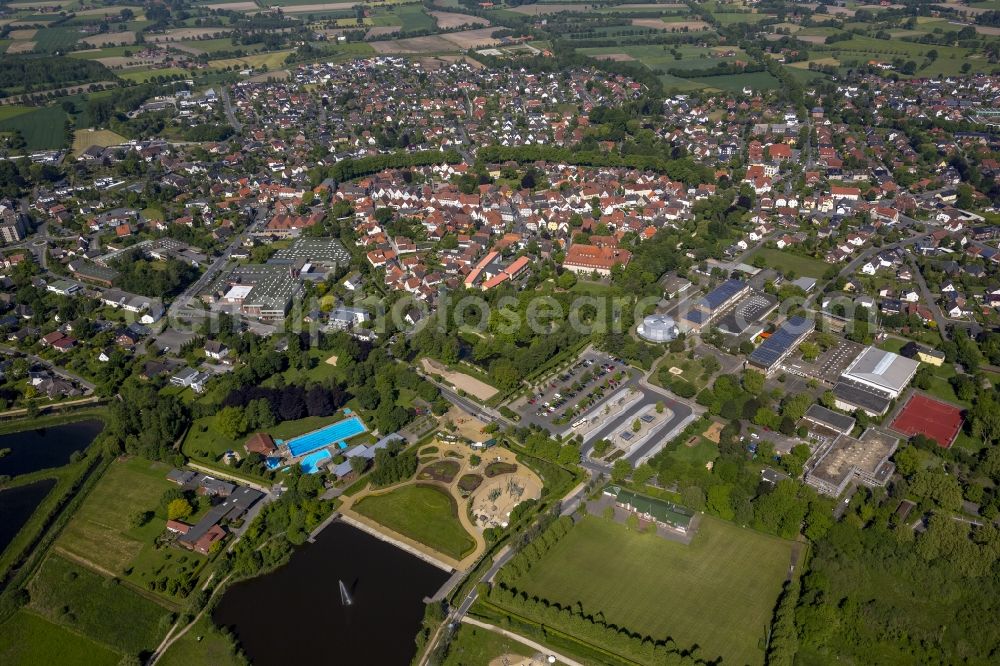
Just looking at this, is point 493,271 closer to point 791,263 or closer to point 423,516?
point 791,263

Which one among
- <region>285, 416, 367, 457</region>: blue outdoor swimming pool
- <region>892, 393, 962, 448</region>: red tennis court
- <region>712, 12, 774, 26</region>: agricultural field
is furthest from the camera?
<region>712, 12, 774, 26</region>: agricultural field

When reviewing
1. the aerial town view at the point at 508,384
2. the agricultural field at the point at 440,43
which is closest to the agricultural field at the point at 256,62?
the agricultural field at the point at 440,43

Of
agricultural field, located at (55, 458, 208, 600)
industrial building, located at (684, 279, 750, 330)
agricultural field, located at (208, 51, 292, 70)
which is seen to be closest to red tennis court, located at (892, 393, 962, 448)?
industrial building, located at (684, 279, 750, 330)

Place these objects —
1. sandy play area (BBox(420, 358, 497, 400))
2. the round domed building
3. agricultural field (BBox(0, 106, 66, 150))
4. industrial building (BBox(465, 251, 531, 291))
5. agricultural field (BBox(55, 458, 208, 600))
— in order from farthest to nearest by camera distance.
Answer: agricultural field (BBox(0, 106, 66, 150)) → industrial building (BBox(465, 251, 531, 291)) → the round domed building → sandy play area (BBox(420, 358, 497, 400)) → agricultural field (BBox(55, 458, 208, 600))

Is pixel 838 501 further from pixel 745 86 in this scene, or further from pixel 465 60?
pixel 465 60

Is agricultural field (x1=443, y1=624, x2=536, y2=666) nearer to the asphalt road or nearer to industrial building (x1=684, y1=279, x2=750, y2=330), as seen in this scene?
industrial building (x1=684, y1=279, x2=750, y2=330)

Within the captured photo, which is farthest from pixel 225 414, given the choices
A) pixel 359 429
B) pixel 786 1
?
pixel 786 1
